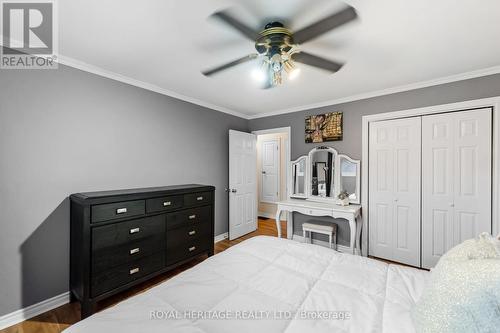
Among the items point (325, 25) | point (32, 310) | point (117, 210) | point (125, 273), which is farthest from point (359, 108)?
point (32, 310)

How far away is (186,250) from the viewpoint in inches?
108

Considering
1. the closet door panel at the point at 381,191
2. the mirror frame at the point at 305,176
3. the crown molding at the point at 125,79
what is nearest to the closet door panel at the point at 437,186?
the closet door panel at the point at 381,191

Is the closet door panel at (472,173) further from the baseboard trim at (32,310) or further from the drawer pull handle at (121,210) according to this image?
the baseboard trim at (32,310)

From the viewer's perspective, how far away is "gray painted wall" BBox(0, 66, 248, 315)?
1886 millimetres

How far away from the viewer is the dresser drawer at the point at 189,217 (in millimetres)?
2592

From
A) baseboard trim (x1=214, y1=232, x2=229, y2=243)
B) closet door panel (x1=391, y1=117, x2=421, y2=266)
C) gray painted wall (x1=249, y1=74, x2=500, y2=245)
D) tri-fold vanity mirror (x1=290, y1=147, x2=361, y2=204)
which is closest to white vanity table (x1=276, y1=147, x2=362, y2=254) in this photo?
tri-fold vanity mirror (x1=290, y1=147, x2=361, y2=204)

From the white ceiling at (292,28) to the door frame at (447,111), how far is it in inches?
13.0

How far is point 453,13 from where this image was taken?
1.51m

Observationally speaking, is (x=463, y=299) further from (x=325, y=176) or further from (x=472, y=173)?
(x=325, y=176)

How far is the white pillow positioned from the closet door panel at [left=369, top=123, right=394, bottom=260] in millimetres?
2284

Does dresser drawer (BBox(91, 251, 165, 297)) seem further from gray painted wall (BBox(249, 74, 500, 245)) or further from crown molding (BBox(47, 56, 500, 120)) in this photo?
gray painted wall (BBox(249, 74, 500, 245))

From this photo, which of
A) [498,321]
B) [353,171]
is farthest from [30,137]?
[353,171]

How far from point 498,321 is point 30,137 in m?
3.15

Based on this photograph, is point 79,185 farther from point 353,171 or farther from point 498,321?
point 353,171
